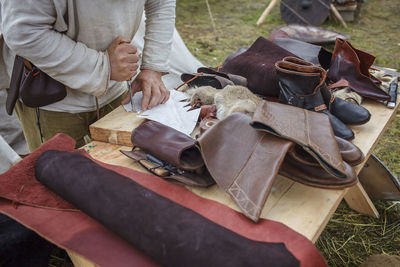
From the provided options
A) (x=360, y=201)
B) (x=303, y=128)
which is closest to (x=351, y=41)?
(x=360, y=201)

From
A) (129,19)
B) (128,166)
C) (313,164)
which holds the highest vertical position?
(129,19)

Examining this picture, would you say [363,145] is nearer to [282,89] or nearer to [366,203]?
[282,89]

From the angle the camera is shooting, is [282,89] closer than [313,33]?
Yes

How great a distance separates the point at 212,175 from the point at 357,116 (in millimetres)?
766

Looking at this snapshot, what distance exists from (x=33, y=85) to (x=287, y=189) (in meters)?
1.07

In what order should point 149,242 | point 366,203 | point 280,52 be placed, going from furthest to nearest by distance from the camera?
point 366,203 < point 280,52 < point 149,242

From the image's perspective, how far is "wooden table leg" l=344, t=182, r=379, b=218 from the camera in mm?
2033

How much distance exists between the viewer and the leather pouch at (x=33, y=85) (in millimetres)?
1379

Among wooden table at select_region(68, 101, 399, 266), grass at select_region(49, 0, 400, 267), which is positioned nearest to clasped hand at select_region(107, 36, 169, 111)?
wooden table at select_region(68, 101, 399, 266)

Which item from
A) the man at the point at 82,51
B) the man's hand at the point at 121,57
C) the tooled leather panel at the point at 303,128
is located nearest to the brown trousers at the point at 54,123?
the man at the point at 82,51

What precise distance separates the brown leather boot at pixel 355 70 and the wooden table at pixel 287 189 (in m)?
0.06

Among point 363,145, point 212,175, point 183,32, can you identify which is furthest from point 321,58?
point 183,32

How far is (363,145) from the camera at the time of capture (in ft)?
4.50

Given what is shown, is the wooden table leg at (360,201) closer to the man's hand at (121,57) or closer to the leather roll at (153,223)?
the leather roll at (153,223)
